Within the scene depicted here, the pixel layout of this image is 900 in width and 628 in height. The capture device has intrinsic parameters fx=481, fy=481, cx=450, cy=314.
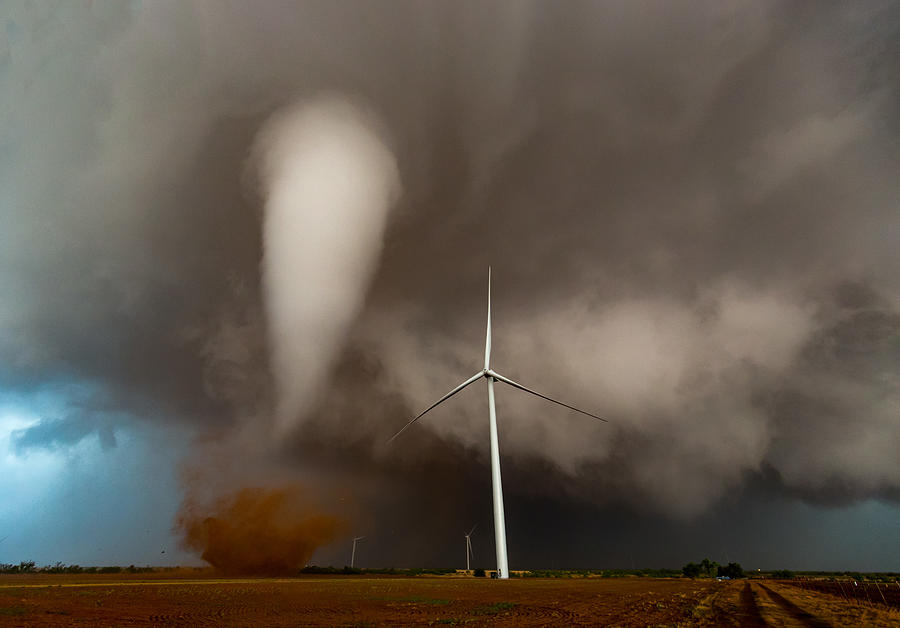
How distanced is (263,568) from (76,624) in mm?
183777

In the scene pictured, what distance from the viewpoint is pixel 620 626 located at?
3198 centimetres

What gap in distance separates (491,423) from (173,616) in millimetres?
73472

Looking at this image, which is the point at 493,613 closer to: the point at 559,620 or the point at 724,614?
the point at 559,620

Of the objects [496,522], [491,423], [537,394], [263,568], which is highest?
[537,394]

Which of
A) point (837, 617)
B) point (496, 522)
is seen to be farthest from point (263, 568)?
point (837, 617)

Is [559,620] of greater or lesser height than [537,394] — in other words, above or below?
below

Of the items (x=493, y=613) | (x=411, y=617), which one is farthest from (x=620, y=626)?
(x=411, y=617)

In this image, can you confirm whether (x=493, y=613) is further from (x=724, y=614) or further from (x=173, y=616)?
(x=173, y=616)

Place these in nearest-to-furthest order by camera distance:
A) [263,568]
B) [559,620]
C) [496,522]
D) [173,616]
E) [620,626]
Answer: [620,626] < [559,620] < [173,616] < [496,522] < [263,568]

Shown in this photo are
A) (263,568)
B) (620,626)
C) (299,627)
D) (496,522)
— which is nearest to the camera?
(620,626)

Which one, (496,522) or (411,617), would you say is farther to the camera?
(496,522)

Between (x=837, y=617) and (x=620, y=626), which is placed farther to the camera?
(x=837, y=617)

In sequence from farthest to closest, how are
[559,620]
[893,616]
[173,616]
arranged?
[173,616] → [893,616] → [559,620]

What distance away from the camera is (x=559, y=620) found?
1447 inches
